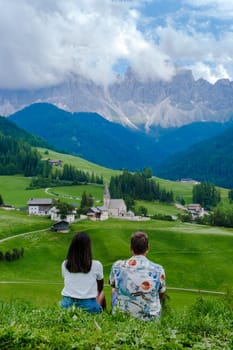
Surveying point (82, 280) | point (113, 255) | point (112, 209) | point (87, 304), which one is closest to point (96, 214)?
point (112, 209)

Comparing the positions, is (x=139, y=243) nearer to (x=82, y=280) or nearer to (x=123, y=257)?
(x=82, y=280)

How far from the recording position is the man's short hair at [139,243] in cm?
1331

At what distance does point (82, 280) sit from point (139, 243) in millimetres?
2334

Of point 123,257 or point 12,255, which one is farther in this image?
point 123,257

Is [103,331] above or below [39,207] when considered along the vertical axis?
above

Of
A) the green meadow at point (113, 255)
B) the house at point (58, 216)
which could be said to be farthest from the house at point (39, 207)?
the green meadow at point (113, 255)

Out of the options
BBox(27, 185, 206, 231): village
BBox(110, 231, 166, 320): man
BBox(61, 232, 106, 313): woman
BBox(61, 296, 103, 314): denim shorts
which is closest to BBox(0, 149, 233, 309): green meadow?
BBox(27, 185, 206, 231): village

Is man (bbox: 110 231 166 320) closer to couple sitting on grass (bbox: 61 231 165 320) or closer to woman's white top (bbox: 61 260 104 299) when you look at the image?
couple sitting on grass (bbox: 61 231 165 320)

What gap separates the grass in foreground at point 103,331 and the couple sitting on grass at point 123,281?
0.55 meters

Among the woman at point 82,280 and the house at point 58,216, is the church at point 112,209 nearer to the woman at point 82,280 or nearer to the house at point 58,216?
the house at point 58,216

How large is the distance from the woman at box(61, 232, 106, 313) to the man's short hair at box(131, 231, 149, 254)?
1.45 meters

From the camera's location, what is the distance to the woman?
13.9 m

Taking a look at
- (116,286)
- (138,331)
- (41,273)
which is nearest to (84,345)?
(138,331)

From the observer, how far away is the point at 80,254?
45.2ft
